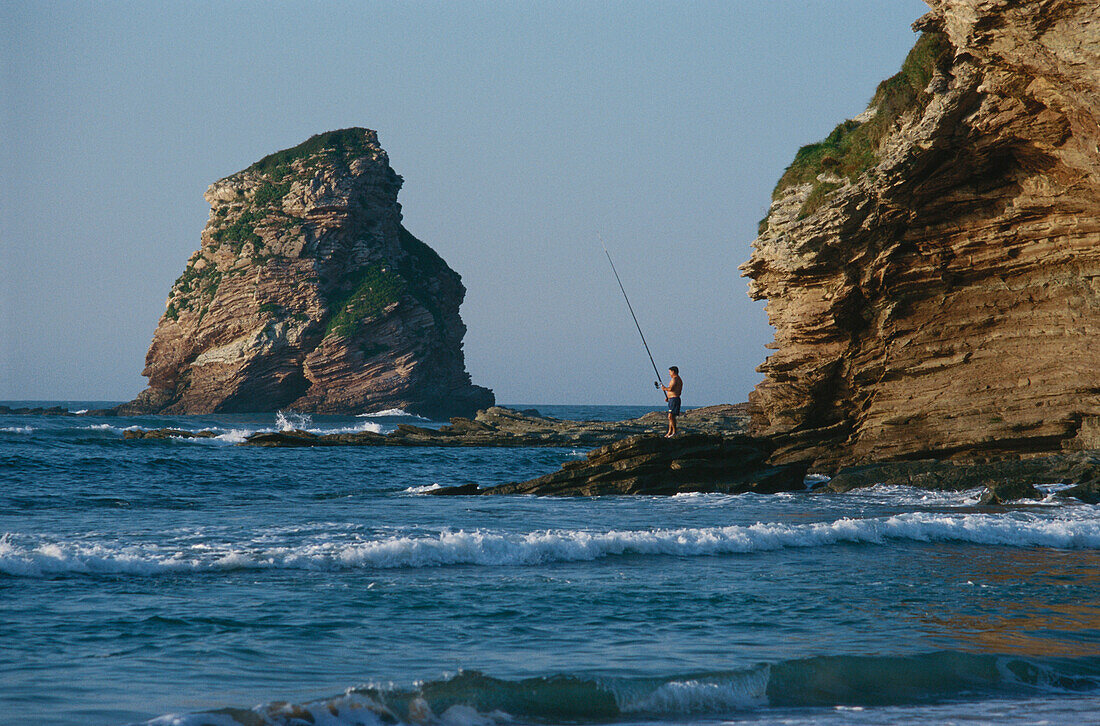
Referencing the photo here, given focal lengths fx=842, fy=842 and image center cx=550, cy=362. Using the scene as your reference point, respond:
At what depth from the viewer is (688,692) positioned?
5945mm

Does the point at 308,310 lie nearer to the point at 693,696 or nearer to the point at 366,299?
the point at 366,299

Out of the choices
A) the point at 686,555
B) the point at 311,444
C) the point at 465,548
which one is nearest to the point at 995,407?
the point at 686,555

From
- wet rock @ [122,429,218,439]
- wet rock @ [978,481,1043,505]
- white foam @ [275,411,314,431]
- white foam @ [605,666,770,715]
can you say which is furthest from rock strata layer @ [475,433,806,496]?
white foam @ [275,411,314,431]

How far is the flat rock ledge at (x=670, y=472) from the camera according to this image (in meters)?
18.5

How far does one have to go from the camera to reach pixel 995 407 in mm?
17562

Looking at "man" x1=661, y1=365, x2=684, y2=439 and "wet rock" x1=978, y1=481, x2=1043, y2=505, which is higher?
"man" x1=661, y1=365, x2=684, y2=439

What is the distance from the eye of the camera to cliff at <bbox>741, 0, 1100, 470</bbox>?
52.2ft

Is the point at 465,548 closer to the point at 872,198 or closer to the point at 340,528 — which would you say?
the point at 340,528

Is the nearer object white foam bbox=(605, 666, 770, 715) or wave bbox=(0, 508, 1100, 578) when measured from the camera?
white foam bbox=(605, 666, 770, 715)

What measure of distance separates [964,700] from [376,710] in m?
4.11

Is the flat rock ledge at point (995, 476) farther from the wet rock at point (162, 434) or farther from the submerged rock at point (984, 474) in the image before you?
the wet rock at point (162, 434)

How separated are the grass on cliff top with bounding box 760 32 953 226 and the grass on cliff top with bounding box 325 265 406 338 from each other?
57588 millimetres

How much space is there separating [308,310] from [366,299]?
5212 mm

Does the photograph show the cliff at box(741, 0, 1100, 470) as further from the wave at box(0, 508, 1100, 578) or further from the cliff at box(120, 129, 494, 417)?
the cliff at box(120, 129, 494, 417)
